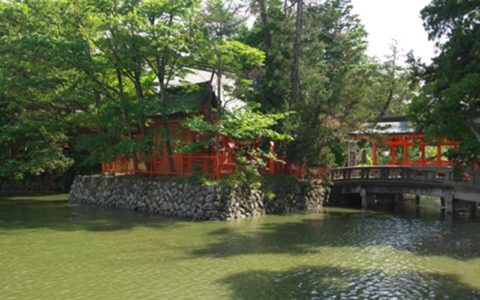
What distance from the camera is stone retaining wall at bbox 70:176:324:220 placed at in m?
18.6

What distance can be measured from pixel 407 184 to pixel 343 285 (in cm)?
1415

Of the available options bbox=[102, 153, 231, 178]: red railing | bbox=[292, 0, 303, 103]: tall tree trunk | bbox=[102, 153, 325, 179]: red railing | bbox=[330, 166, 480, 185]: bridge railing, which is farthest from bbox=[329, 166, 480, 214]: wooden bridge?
bbox=[102, 153, 231, 178]: red railing

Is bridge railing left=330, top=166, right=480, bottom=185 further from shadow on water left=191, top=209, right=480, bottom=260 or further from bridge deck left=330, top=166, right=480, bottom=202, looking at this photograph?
shadow on water left=191, top=209, right=480, bottom=260

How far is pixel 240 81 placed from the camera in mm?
19547

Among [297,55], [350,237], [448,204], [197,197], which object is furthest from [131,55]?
[448,204]

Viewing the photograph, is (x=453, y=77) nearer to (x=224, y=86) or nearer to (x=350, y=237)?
(x=350, y=237)

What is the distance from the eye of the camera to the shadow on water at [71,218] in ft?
55.9

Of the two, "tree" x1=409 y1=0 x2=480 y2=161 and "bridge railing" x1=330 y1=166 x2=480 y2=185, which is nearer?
"tree" x1=409 y1=0 x2=480 y2=161

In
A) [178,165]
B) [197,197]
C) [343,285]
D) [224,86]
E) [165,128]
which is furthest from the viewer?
[178,165]

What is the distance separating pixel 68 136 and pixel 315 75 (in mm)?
15108

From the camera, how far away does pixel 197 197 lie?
18844 mm


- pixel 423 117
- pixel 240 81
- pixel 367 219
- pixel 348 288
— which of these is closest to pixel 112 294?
pixel 348 288

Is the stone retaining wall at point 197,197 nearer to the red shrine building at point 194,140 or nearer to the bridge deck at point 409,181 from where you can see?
the red shrine building at point 194,140

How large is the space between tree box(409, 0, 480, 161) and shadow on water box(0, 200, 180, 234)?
9887 mm
